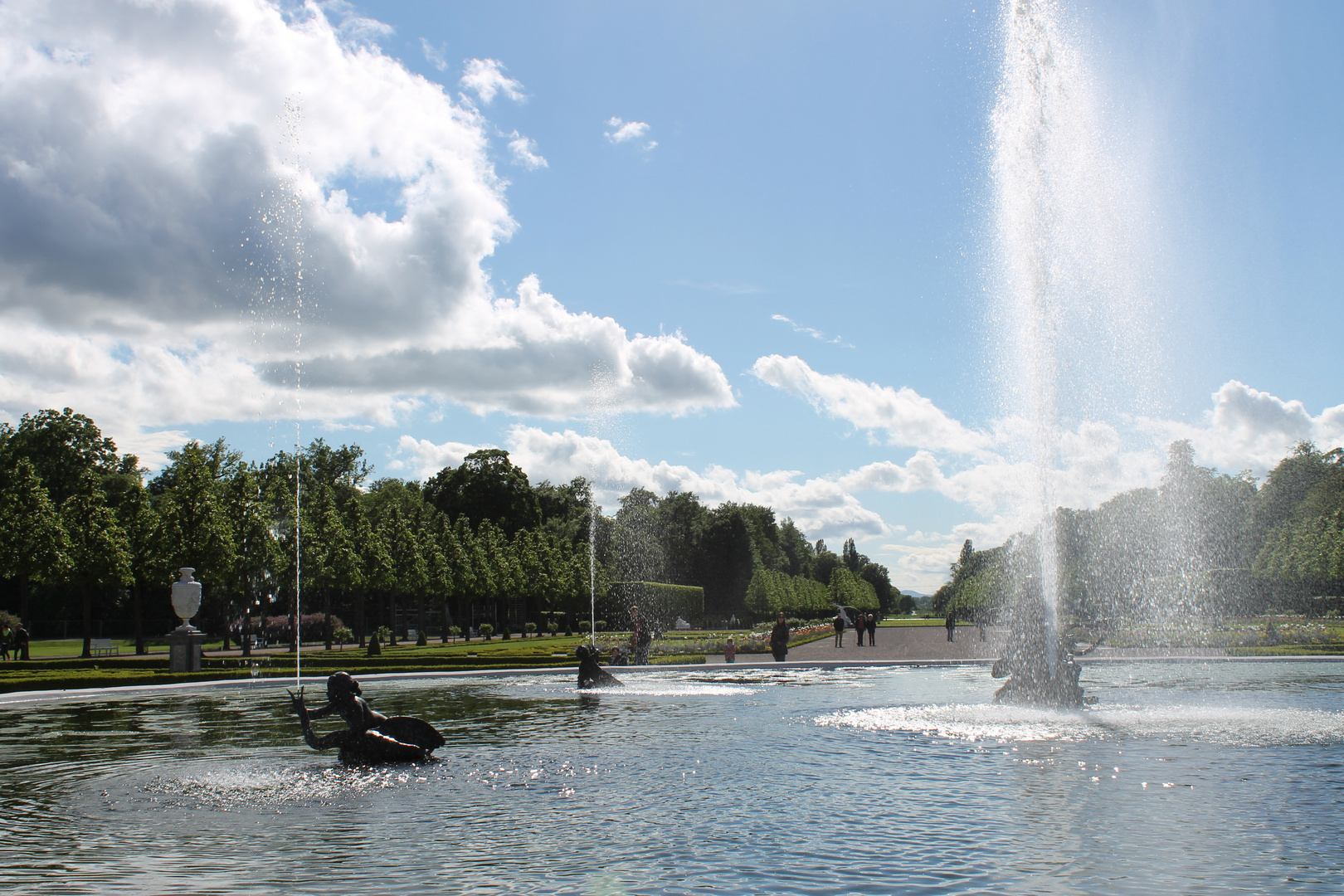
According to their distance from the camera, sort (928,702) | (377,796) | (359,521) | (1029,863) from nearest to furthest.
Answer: (1029,863)
(377,796)
(928,702)
(359,521)

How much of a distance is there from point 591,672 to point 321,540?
33.2m

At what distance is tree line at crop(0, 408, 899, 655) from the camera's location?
160 feet

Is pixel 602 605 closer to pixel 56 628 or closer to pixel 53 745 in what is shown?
pixel 56 628

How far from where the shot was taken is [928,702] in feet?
70.8

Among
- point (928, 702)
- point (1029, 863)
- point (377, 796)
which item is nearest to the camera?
point (1029, 863)

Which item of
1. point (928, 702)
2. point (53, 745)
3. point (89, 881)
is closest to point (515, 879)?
point (89, 881)

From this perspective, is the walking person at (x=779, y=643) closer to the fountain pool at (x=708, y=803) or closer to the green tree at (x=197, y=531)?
the fountain pool at (x=708, y=803)

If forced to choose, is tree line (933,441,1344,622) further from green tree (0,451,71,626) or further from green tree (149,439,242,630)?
green tree (0,451,71,626)

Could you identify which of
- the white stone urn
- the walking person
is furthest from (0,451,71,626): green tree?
the walking person

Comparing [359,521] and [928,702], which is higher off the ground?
[359,521]

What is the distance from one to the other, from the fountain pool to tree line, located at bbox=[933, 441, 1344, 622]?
48.7m

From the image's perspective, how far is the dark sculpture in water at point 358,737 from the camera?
14.2 m

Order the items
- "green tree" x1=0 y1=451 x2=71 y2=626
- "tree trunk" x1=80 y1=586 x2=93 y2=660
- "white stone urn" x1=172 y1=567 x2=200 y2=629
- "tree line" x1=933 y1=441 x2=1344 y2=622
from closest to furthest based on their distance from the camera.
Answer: "white stone urn" x1=172 y1=567 x2=200 y2=629 < "tree trunk" x1=80 y1=586 x2=93 y2=660 < "green tree" x1=0 y1=451 x2=71 y2=626 < "tree line" x1=933 y1=441 x2=1344 y2=622

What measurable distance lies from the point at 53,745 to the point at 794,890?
48.9ft
